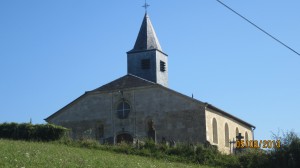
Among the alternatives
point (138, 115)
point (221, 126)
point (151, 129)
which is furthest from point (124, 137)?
point (221, 126)

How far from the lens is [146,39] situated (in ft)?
144

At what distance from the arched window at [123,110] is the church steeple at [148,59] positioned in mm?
3483

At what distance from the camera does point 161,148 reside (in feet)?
91.1

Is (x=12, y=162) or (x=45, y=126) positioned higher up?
(x=45, y=126)

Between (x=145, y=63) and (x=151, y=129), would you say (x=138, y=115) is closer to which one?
(x=151, y=129)

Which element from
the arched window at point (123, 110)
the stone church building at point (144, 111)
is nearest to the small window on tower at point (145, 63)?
the stone church building at point (144, 111)

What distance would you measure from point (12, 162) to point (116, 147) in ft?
42.0

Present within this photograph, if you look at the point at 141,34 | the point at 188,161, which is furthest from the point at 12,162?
the point at 141,34

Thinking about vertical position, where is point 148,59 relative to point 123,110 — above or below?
above

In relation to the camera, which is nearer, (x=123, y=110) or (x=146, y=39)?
(x=123, y=110)

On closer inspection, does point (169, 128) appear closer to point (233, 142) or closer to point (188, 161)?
point (233, 142)

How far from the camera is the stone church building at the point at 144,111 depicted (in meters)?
37.7

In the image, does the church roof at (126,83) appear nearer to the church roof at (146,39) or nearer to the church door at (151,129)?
the church door at (151,129)

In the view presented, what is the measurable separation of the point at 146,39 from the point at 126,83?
5.09 metres
